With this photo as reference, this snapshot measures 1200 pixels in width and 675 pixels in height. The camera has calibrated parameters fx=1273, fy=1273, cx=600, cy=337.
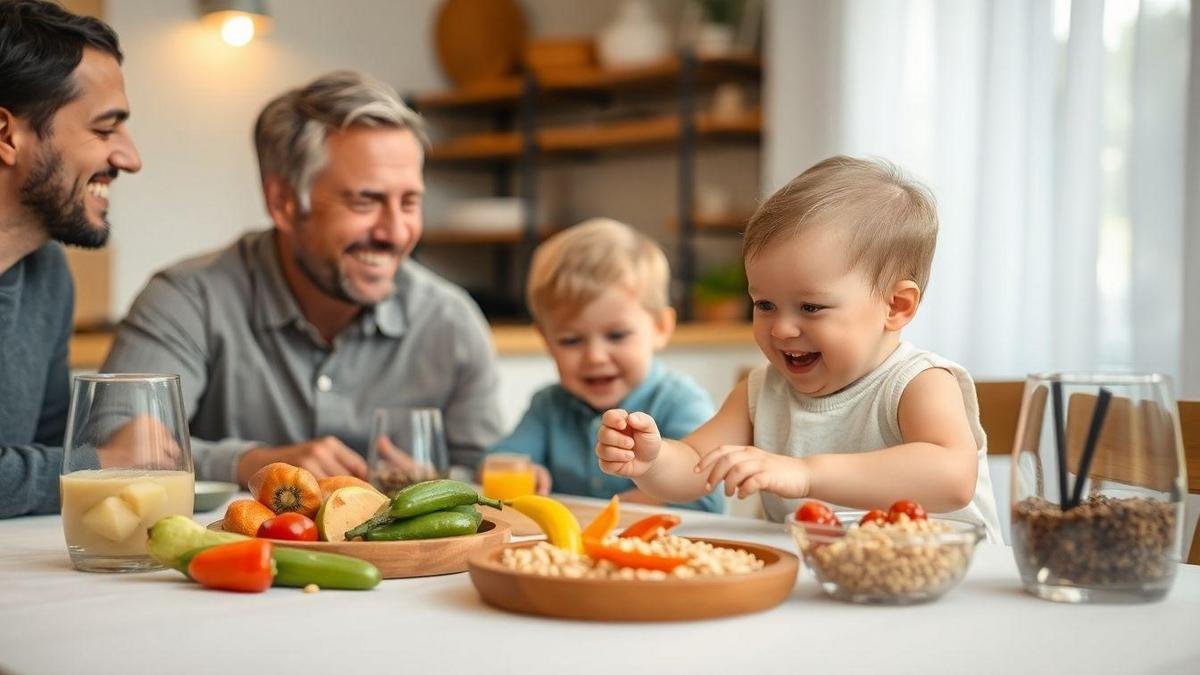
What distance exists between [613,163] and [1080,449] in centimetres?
471

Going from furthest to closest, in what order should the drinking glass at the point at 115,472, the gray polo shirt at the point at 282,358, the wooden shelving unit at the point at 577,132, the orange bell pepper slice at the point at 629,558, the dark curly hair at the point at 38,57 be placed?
1. the wooden shelving unit at the point at 577,132
2. the gray polo shirt at the point at 282,358
3. the dark curly hair at the point at 38,57
4. the drinking glass at the point at 115,472
5. the orange bell pepper slice at the point at 629,558

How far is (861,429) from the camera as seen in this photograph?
1.51 metres

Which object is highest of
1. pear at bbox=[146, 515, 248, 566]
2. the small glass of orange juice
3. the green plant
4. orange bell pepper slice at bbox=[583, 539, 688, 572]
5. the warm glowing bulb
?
the warm glowing bulb

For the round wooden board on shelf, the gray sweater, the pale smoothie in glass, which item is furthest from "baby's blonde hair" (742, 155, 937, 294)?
the round wooden board on shelf

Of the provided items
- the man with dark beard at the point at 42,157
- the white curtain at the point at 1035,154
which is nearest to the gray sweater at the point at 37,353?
the man with dark beard at the point at 42,157

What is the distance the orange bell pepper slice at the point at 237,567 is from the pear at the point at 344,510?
0.10 m

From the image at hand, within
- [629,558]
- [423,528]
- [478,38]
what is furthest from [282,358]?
[478,38]

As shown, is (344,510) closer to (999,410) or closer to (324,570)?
(324,570)

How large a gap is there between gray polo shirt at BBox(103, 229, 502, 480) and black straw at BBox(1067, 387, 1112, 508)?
161cm

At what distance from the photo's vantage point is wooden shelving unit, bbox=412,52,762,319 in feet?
16.1

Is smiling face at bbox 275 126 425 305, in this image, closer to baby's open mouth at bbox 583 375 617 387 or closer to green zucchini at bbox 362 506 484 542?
baby's open mouth at bbox 583 375 617 387

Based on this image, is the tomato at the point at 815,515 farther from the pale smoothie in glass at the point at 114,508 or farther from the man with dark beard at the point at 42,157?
the man with dark beard at the point at 42,157

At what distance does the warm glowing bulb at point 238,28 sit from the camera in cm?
457

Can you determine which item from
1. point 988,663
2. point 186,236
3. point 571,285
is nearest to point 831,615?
point 988,663
